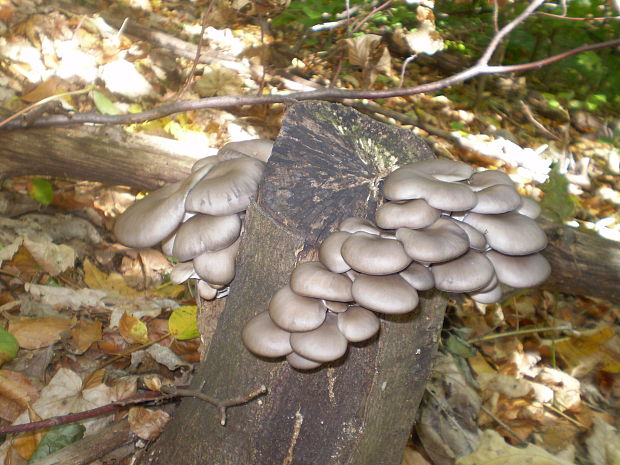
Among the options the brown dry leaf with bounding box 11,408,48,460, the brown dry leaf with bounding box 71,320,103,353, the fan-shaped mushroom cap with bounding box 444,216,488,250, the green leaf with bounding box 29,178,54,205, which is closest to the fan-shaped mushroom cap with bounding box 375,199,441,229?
the fan-shaped mushroom cap with bounding box 444,216,488,250

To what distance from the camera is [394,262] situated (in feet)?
5.25

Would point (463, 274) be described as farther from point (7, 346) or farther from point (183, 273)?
point (7, 346)

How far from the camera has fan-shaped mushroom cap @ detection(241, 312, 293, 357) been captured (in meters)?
1.73

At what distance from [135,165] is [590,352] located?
439cm

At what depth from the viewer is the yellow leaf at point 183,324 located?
3.18m

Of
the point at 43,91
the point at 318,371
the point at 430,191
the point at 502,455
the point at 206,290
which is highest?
the point at 430,191

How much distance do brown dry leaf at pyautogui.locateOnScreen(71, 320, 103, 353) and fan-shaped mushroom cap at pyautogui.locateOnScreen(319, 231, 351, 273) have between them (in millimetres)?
2056

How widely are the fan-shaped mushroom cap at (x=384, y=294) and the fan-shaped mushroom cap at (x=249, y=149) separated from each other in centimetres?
97

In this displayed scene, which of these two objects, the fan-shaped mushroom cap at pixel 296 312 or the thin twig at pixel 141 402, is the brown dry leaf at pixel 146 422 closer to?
the thin twig at pixel 141 402

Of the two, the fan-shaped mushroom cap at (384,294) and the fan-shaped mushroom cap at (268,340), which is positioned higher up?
the fan-shaped mushroom cap at (384,294)

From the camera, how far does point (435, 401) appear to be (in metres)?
3.19

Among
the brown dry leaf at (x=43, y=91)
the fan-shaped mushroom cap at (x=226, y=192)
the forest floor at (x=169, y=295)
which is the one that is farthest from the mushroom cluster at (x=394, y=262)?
the brown dry leaf at (x=43, y=91)

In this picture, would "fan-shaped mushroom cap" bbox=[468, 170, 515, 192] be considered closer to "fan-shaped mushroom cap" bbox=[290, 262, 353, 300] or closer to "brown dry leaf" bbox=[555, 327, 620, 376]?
"fan-shaped mushroom cap" bbox=[290, 262, 353, 300]

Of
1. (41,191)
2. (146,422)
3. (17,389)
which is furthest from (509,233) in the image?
(41,191)
